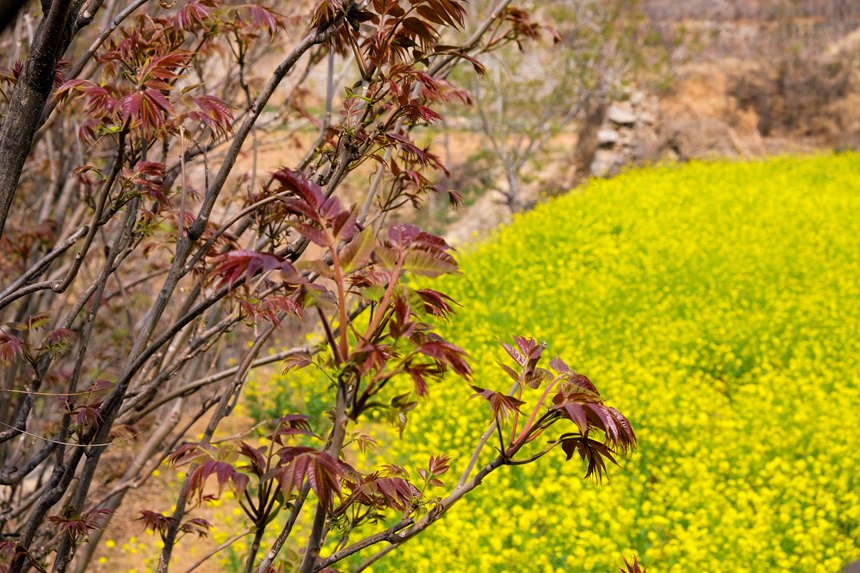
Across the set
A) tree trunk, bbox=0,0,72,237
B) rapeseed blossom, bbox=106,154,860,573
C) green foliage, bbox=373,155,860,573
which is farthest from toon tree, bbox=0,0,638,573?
green foliage, bbox=373,155,860,573

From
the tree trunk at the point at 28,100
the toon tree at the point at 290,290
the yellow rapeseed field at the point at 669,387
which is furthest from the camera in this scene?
the yellow rapeseed field at the point at 669,387

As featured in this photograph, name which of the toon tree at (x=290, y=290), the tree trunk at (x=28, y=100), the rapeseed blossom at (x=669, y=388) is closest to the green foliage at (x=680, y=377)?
the rapeseed blossom at (x=669, y=388)

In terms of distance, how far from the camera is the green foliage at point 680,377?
13.5 feet

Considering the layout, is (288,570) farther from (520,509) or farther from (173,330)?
(520,509)

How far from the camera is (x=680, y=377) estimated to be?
628 centimetres

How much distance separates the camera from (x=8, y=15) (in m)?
0.62

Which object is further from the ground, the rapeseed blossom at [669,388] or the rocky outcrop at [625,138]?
the rocky outcrop at [625,138]

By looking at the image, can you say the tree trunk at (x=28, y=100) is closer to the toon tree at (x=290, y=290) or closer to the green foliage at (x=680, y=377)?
the toon tree at (x=290, y=290)

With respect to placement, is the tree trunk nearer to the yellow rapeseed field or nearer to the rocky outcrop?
the yellow rapeseed field

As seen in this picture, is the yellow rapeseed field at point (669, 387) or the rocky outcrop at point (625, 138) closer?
the yellow rapeseed field at point (669, 387)

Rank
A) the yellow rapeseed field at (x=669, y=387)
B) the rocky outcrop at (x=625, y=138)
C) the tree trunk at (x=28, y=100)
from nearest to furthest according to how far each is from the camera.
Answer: the tree trunk at (x=28, y=100)
the yellow rapeseed field at (x=669, y=387)
the rocky outcrop at (x=625, y=138)

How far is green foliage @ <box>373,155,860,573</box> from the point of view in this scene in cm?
411

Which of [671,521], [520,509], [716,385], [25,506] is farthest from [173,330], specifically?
[716,385]

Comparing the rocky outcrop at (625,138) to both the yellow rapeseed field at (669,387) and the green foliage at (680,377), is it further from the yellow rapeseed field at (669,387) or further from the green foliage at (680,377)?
the yellow rapeseed field at (669,387)
